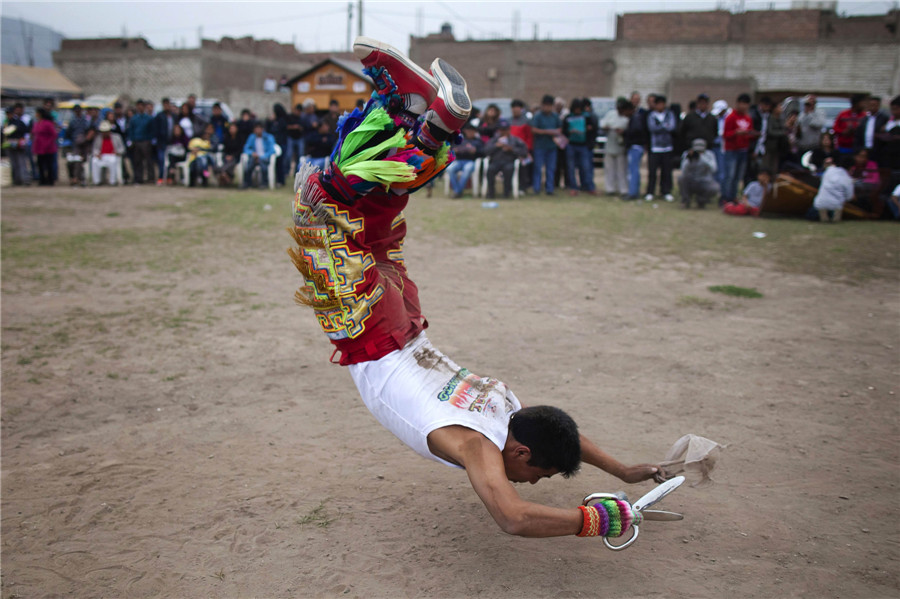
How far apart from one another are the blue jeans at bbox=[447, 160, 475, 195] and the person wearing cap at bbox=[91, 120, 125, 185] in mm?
7493

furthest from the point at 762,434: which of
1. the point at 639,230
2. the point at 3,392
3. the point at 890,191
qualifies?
the point at 890,191

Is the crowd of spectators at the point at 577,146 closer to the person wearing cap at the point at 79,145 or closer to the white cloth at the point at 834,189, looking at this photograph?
the person wearing cap at the point at 79,145

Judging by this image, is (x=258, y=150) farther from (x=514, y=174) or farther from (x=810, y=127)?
(x=810, y=127)

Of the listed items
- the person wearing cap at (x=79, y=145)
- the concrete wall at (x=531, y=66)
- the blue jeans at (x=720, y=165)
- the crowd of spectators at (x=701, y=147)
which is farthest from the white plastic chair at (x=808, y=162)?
the concrete wall at (x=531, y=66)

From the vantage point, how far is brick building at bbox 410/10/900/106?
29.0 metres

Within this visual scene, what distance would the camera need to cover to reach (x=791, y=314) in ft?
20.5

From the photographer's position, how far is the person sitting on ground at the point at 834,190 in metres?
11.0

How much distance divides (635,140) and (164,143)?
10.4 meters

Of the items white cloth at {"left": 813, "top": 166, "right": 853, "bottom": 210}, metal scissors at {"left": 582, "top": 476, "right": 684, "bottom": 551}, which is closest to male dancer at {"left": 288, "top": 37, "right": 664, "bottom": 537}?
metal scissors at {"left": 582, "top": 476, "right": 684, "bottom": 551}

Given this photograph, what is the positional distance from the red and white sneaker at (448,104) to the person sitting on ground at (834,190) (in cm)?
1004

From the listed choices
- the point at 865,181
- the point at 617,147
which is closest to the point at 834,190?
the point at 865,181

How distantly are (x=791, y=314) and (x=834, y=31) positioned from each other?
104 feet

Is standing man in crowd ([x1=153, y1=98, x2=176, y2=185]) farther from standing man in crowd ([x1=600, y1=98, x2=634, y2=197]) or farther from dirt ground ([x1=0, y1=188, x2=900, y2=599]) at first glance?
standing man in crowd ([x1=600, y1=98, x2=634, y2=197])

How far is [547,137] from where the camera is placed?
564 inches
